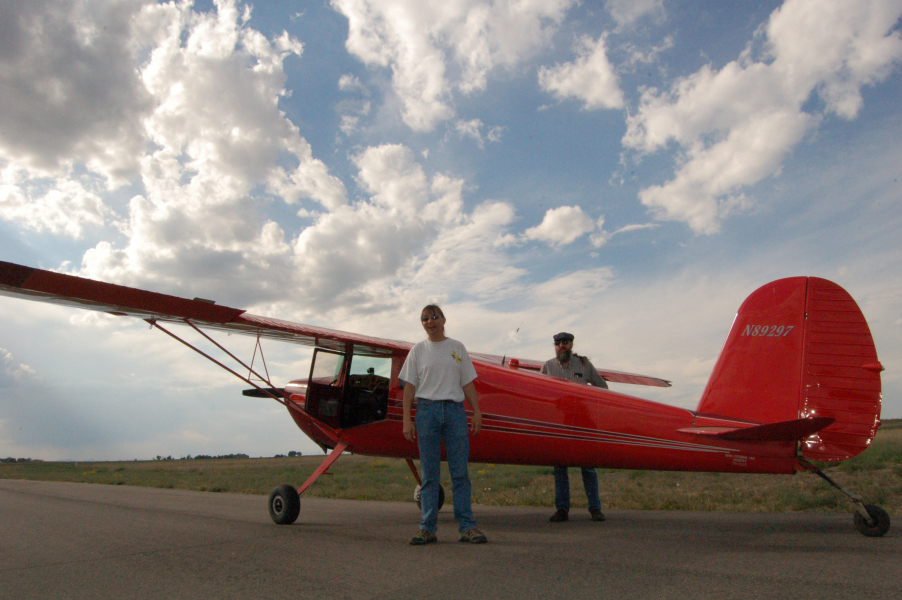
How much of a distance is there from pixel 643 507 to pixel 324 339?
4709mm

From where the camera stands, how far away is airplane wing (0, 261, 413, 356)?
475 centimetres

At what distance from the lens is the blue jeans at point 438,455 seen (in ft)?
13.8

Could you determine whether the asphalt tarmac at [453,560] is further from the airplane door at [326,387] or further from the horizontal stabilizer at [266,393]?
the horizontal stabilizer at [266,393]

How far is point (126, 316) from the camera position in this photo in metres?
6.38

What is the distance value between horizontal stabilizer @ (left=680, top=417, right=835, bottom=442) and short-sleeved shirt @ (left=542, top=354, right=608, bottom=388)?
1.87m

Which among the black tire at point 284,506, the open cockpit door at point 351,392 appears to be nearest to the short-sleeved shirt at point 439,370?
the open cockpit door at point 351,392

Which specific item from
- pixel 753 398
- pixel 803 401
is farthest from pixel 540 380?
pixel 803 401

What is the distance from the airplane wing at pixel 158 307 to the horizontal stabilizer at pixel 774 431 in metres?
3.47

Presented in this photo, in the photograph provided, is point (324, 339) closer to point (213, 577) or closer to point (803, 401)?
point (213, 577)

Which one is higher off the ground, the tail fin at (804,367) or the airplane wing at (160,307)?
the airplane wing at (160,307)

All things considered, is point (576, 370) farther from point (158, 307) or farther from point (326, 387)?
point (158, 307)

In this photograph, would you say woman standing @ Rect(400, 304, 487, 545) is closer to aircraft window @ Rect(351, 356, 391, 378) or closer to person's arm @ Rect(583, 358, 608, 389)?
aircraft window @ Rect(351, 356, 391, 378)

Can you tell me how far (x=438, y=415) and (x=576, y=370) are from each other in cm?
275

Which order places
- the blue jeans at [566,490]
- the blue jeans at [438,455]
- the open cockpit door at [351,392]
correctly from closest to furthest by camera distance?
1. the blue jeans at [438,455]
2. the blue jeans at [566,490]
3. the open cockpit door at [351,392]
